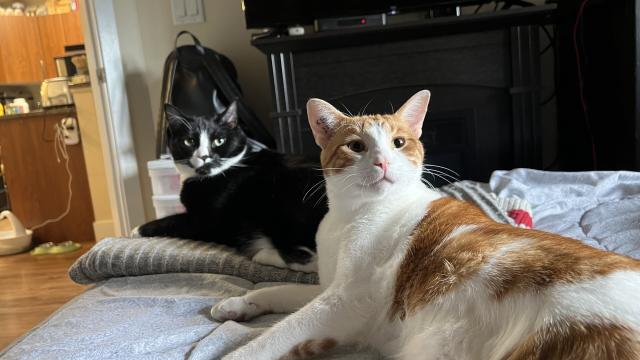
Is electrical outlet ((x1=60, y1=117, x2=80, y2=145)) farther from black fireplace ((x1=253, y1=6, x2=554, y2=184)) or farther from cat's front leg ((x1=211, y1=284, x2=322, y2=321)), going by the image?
cat's front leg ((x1=211, y1=284, x2=322, y2=321))

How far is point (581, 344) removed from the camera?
1.61 ft

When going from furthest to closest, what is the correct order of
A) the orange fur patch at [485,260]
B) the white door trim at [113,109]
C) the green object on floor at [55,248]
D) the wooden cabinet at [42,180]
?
the wooden cabinet at [42,180] → the green object on floor at [55,248] → the white door trim at [113,109] → the orange fur patch at [485,260]

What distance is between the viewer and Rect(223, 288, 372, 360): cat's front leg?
28.7 inches

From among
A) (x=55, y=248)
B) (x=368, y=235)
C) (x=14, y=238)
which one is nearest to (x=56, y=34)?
(x=14, y=238)

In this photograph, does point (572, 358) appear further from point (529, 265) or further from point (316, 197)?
point (316, 197)

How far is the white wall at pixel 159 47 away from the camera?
252cm

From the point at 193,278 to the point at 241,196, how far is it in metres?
0.38

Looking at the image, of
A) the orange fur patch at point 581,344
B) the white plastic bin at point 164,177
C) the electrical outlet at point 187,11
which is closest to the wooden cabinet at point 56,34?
the electrical outlet at point 187,11

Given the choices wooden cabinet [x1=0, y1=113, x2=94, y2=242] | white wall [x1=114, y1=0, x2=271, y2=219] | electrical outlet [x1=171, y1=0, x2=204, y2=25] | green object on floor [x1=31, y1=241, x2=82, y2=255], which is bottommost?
green object on floor [x1=31, y1=241, x2=82, y2=255]

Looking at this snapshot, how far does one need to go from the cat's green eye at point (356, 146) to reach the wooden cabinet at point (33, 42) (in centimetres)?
415

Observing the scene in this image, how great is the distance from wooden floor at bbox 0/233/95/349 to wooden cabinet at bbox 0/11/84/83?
189cm

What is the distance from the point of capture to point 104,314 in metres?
0.93

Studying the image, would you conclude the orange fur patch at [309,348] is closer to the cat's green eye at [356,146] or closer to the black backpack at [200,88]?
the cat's green eye at [356,146]

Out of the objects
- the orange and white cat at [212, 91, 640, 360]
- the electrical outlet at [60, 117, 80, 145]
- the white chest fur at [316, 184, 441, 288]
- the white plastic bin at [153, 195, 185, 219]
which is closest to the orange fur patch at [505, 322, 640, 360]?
the orange and white cat at [212, 91, 640, 360]
